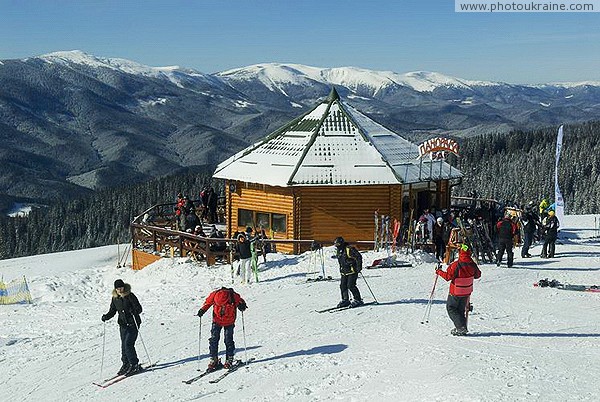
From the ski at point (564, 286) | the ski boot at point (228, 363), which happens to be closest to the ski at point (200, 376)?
the ski boot at point (228, 363)

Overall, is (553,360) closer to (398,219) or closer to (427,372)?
(427,372)

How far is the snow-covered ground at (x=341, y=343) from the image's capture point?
29.9ft

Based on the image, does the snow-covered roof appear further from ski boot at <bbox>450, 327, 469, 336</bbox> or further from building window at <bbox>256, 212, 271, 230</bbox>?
ski boot at <bbox>450, 327, 469, 336</bbox>

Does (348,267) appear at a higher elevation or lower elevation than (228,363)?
higher

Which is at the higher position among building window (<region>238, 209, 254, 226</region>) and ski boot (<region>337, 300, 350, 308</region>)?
building window (<region>238, 209, 254, 226</region>)

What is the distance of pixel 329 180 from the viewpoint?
23547 mm

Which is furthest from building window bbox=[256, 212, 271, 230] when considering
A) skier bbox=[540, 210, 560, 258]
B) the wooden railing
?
skier bbox=[540, 210, 560, 258]

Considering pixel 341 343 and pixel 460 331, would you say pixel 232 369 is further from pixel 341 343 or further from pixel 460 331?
pixel 460 331

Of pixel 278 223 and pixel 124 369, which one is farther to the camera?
pixel 278 223

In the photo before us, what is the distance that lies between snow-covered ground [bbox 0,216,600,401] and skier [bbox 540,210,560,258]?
0.49 m

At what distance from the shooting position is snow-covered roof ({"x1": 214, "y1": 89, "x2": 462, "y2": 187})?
78.1 ft

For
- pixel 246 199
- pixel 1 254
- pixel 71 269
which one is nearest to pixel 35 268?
pixel 71 269

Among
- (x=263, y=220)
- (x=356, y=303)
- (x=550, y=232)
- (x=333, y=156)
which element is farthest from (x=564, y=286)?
(x=263, y=220)

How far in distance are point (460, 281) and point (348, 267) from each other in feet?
10.3
